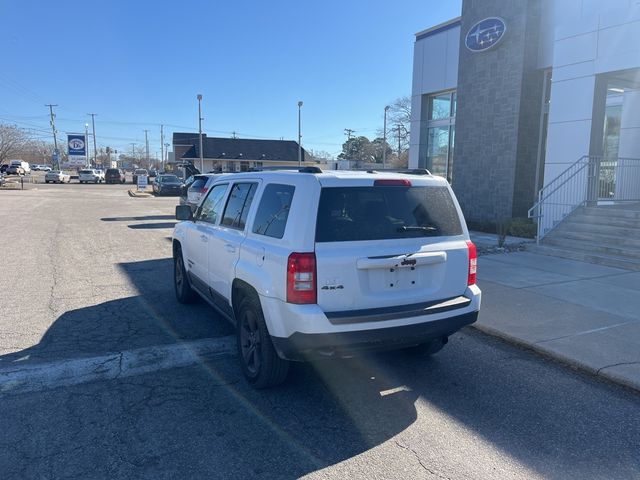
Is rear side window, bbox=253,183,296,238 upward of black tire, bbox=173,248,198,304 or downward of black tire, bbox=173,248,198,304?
upward

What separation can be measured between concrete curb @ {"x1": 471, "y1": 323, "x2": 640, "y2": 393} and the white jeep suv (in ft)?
4.25

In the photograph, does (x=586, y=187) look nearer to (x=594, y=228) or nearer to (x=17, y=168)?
(x=594, y=228)

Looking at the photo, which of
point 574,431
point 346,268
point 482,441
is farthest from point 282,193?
point 574,431

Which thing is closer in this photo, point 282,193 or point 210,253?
point 282,193

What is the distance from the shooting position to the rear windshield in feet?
12.2

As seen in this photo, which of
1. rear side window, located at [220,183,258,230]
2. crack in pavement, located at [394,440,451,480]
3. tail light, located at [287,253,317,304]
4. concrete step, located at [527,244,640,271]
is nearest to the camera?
crack in pavement, located at [394,440,451,480]

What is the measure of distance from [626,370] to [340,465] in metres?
3.02

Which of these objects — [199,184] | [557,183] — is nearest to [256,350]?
[199,184]

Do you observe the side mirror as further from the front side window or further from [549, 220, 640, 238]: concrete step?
[549, 220, 640, 238]: concrete step

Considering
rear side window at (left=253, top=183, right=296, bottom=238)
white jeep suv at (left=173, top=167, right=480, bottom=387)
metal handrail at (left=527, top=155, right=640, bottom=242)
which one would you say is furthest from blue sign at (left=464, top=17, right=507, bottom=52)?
rear side window at (left=253, top=183, right=296, bottom=238)

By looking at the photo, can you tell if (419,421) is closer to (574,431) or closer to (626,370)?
(574,431)

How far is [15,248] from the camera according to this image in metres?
11.3

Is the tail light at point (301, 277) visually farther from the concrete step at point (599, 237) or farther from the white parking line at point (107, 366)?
the concrete step at point (599, 237)

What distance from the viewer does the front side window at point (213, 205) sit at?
5.41 meters
